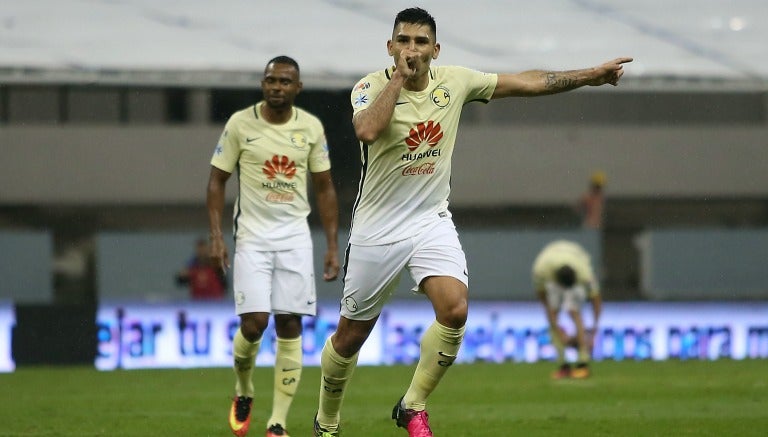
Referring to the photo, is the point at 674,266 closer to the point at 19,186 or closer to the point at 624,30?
the point at 624,30

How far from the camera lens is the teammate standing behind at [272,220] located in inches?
352

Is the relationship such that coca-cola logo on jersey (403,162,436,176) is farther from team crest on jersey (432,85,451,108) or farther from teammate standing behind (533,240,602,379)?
teammate standing behind (533,240,602,379)

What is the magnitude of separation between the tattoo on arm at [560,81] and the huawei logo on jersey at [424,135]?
67cm

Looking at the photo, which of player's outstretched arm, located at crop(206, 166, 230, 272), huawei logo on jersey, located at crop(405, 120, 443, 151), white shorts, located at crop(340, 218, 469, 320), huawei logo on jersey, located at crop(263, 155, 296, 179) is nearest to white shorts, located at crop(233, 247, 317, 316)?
player's outstretched arm, located at crop(206, 166, 230, 272)

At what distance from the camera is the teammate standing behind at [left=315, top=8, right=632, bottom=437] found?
700cm

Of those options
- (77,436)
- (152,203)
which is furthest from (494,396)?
(152,203)

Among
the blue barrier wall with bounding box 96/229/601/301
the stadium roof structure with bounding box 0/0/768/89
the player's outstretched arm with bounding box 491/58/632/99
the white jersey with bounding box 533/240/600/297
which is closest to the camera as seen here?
the player's outstretched arm with bounding box 491/58/632/99

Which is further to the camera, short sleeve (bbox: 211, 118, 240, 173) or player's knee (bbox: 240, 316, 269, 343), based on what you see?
short sleeve (bbox: 211, 118, 240, 173)

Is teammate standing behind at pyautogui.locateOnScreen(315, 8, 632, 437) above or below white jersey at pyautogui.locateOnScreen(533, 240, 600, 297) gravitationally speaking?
above

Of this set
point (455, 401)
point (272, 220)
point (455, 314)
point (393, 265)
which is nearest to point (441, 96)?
point (393, 265)

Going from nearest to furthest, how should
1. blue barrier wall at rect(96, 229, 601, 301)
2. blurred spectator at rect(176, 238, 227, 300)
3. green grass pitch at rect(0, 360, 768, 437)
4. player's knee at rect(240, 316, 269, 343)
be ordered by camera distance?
1. player's knee at rect(240, 316, 269, 343)
2. green grass pitch at rect(0, 360, 768, 437)
3. blurred spectator at rect(176, 238, 227, 300)
4. blue barrier wall at rect(96, 229, 601, 301)

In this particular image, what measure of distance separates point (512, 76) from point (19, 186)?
17021 mm

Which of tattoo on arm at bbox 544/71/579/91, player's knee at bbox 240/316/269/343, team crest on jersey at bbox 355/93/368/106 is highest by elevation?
tattoo on arm at bbox 544/71/579/91

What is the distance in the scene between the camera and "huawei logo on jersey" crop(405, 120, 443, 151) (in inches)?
277
